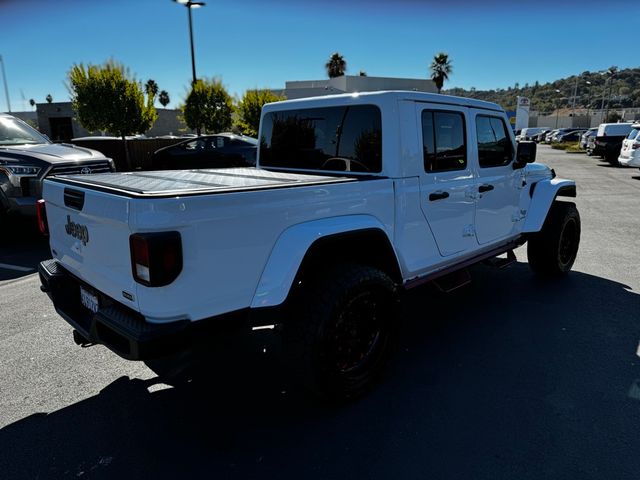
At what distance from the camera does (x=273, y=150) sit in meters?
4.13

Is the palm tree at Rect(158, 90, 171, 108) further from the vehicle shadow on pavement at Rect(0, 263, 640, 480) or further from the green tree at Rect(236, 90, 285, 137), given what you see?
the vehicle shadow on pavement at Rect(0, 263, 640, 480)

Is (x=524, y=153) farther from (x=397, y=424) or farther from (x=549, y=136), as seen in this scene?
(x=549, y=136)

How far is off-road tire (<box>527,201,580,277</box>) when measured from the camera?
16.7ft

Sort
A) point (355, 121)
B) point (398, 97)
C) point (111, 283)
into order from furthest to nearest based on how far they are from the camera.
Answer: point (355, 121) → point (398, 97) → point (111, 283)

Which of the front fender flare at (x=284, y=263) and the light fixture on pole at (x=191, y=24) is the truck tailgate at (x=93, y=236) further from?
the light fixture on pole at (x=191, y=24)

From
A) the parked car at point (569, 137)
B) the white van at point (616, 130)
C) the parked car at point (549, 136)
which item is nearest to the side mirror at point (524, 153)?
the white van at point (616, 130)

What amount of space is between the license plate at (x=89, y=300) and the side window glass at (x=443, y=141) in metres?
2.42

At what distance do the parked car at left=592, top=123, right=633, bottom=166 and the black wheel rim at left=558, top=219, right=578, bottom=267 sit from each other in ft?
62.8

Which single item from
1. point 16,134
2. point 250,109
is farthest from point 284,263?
point 250,109

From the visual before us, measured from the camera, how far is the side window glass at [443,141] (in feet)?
11.1

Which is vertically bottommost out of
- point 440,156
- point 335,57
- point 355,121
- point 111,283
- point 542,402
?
point 542,402

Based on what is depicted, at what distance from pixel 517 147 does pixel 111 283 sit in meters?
3.88

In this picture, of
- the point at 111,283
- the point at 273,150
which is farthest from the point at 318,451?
the point at 273,150

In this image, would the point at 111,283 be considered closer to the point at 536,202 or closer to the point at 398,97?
the point at 398,97
